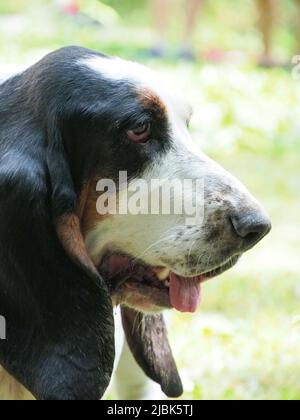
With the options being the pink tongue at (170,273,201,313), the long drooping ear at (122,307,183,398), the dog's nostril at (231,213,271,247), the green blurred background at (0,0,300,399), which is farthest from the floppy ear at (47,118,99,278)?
the green blurred background at (0,0,300,399)

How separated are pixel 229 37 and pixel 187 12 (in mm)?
4024

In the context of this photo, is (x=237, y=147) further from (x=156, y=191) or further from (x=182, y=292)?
(x=156, y=191)

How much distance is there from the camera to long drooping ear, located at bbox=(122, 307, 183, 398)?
11.6ft

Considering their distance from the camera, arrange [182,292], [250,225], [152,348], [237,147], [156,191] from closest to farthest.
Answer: [250,225], [156,191], [182,292], [152,348], [237,147]

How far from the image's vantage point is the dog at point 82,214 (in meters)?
2.97

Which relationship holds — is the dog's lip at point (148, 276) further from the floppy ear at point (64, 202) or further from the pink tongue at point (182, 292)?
the floppy ear at point (64, 202)

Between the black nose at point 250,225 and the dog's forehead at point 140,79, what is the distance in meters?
0.42

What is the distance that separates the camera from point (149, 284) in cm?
326

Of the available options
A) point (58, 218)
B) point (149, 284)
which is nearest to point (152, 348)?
point (149, 284)

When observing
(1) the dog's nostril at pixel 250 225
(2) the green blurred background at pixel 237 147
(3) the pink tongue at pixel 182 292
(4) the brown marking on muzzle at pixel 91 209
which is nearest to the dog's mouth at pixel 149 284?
(3) the pink tongue at pixel 182 292

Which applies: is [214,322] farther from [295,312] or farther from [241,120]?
[241,120]

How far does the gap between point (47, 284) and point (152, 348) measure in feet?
2.30

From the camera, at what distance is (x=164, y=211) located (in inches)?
120
